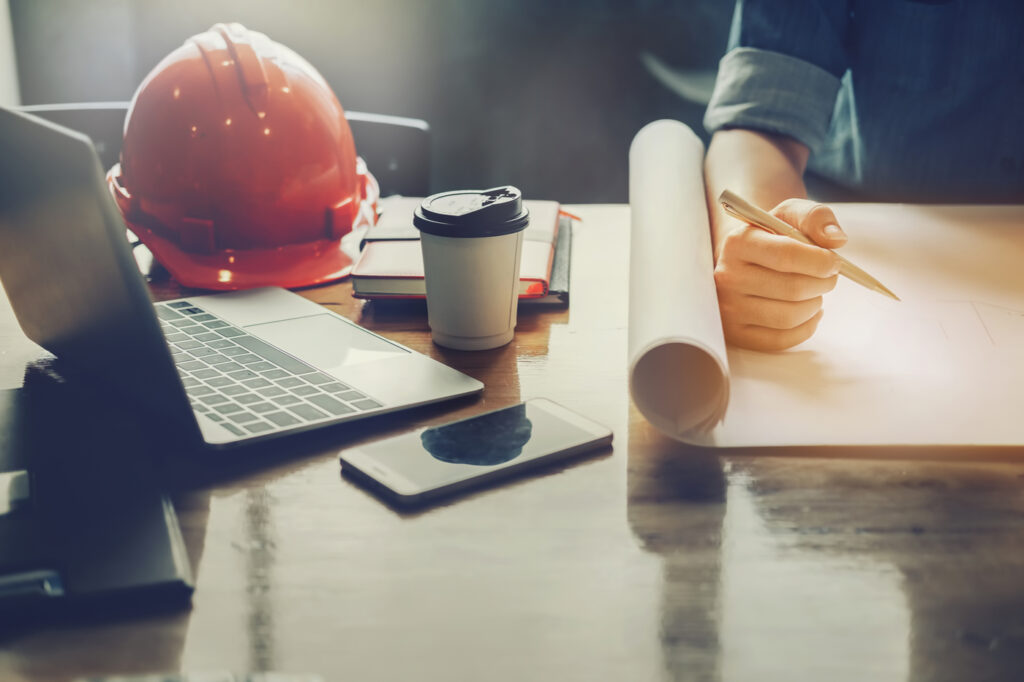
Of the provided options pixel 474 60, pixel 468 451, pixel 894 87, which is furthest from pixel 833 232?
pixel 474 60

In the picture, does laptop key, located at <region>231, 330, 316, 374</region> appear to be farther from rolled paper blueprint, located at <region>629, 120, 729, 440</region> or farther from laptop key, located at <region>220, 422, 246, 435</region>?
rolled paper blueprint, located at <region>629, 120, 729, 440</region>

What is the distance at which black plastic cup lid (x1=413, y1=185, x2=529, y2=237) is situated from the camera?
611 mm

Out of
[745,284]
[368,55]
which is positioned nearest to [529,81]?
A: [368,55]

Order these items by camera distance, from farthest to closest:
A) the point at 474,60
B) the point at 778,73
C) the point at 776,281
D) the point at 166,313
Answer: the point at 474,60 < the point at 778,73 < the point at 166,313 < the point at 776,281

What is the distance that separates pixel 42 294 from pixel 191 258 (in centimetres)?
25

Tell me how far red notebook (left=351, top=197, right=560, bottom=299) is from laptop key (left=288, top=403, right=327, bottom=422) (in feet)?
0.73

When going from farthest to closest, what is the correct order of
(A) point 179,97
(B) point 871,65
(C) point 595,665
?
(B) point 871,65 → (A) point 179,97 → (C) point 595,665

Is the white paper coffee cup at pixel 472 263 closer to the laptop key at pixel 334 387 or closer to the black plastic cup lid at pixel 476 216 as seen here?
the black plastic cup lid at pixel 476 216

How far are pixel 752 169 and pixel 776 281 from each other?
324mm

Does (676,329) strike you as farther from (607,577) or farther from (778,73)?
(778,73)

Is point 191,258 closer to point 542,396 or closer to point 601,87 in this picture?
point 542,396

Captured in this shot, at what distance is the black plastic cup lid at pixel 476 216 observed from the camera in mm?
611

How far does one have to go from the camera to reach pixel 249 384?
1.85 feet

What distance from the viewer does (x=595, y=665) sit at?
1.08 ft
